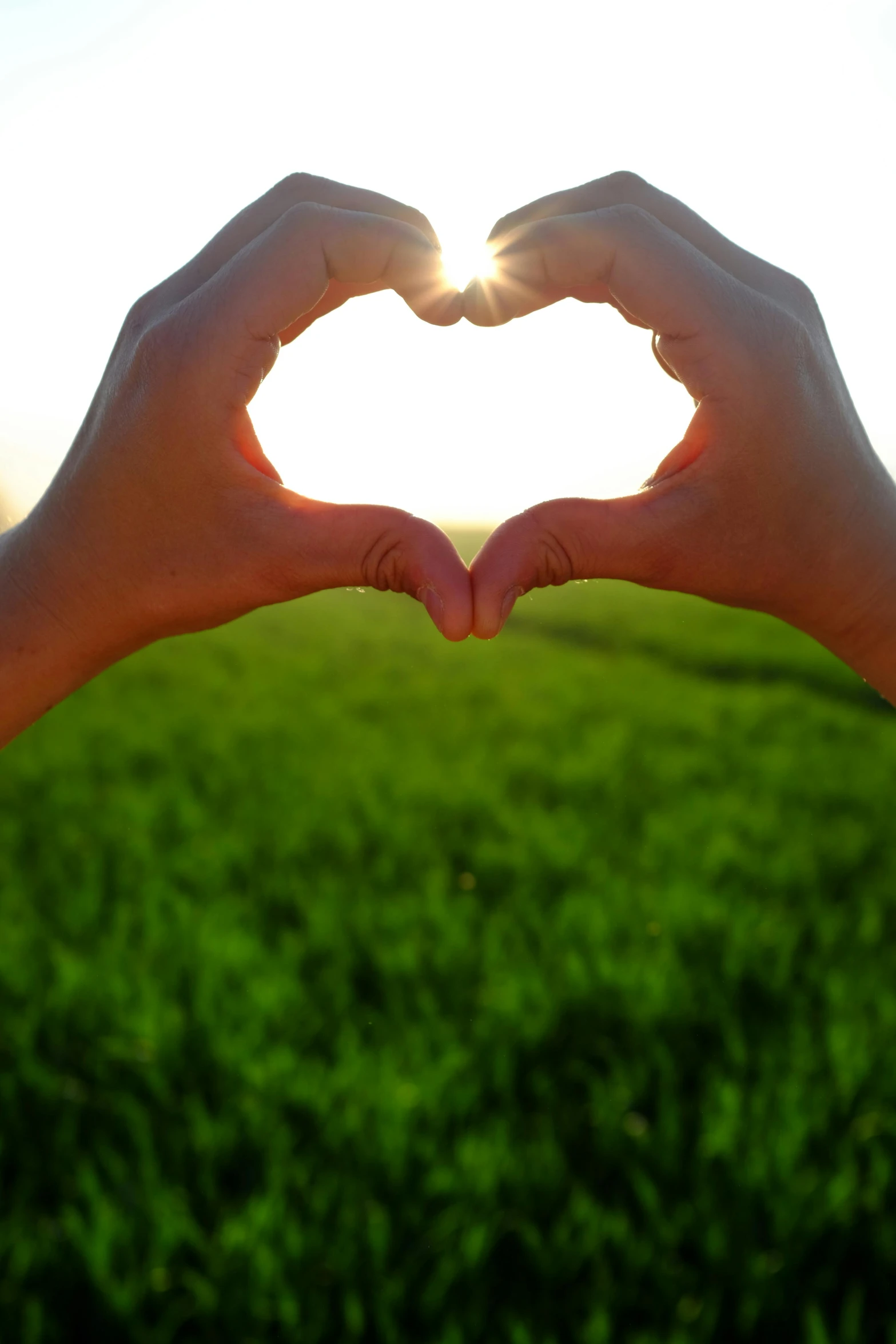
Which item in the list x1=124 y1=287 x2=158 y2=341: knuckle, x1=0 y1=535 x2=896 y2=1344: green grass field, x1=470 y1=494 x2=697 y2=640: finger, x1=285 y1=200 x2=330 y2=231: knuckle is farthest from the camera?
x1=0 y1=535 x2=896 y2=1344: green grass field

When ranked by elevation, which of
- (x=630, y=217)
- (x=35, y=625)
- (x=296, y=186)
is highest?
(x=296, y=186)

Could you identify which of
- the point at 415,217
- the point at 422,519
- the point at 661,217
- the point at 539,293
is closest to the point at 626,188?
the point at 661,217

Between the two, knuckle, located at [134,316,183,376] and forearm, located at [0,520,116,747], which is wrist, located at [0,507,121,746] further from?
knuckle, located at [134,316,183,376]

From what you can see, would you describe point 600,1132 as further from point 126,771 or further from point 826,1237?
point 126,771

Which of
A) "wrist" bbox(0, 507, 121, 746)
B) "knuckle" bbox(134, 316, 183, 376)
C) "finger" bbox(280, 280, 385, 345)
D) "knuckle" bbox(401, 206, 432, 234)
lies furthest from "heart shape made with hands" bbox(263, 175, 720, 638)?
"wrist" bbox(0, 507, 121, 746)

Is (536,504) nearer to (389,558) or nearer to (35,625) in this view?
(389,558)

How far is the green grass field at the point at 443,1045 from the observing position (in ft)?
7.63

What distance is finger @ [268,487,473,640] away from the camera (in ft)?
4.45

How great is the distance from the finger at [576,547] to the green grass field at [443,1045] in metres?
1.78

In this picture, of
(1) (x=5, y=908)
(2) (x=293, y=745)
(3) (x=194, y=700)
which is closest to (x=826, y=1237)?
(1) (x=5, y=908)

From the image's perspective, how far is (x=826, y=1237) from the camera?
249cm

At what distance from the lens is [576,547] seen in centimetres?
143

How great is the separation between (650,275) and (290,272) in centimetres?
50

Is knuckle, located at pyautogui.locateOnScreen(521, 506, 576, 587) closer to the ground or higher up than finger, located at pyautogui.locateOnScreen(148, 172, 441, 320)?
closer to the ground
